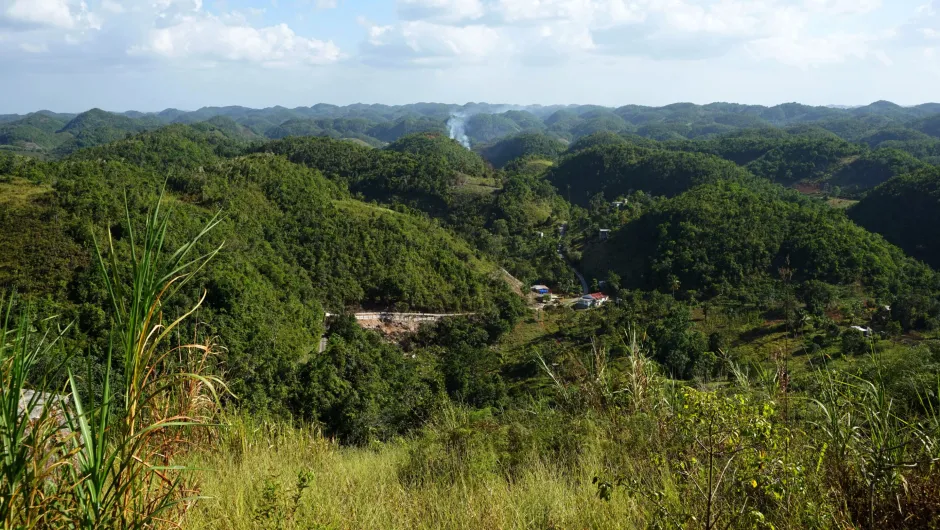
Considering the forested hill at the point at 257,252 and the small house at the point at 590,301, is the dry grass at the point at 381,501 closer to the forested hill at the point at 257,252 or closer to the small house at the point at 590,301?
the forested hill at the point at 257,252

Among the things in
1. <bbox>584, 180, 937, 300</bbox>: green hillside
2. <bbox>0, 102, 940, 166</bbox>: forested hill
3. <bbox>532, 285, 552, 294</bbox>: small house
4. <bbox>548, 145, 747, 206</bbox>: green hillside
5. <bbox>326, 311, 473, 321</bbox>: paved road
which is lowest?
<bbox>532, 285, 552, 294</bbox>: small house

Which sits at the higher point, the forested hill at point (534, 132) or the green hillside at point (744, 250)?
the forested hill at point (534, 132)

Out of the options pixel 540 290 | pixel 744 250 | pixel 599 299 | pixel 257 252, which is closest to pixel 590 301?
pixel 599 299

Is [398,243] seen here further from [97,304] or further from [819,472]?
[819,472]

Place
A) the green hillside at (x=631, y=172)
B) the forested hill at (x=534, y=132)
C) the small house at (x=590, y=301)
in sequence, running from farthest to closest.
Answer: the forested hill at (x=534, y=132) → the green hillside at (x=631, y=172) → the small house at (x=590, y=301)

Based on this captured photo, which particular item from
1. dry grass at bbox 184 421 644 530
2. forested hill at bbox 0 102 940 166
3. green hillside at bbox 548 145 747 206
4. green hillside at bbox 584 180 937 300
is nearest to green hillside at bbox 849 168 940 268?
green hillside at bbox 584 180 937 300

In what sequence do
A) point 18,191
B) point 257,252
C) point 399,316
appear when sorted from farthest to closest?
point 399,316 → point 257,252 → point 18,191

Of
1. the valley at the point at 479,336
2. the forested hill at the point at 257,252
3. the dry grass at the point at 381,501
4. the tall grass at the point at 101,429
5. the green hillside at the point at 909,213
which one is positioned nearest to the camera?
the tall grass at the point at 101,429

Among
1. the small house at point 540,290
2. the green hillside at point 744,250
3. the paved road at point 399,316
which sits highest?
the green hillside at point 744,250

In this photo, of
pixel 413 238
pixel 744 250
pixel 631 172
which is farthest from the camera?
pixel 631 172

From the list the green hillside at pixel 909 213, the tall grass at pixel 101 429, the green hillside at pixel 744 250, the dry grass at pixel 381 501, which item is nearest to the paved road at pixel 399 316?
the green hillside at pixel 744 250

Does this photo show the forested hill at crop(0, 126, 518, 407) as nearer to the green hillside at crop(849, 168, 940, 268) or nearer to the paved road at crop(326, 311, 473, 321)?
the paved road at crop(326, 311, 473, 321)

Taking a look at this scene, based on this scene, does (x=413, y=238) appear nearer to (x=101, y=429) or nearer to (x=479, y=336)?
(x=479, y=336)
